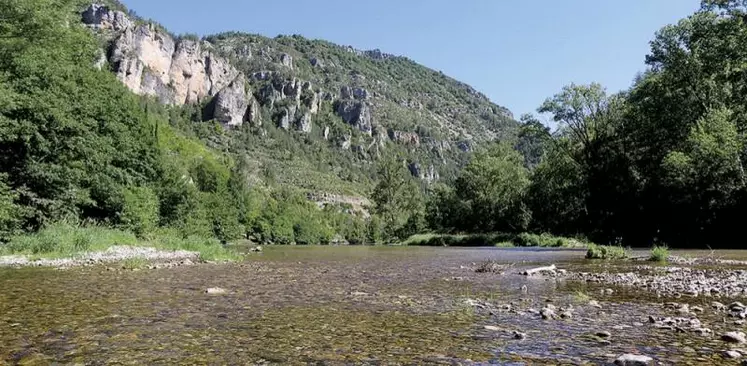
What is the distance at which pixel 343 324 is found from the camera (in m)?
8.41

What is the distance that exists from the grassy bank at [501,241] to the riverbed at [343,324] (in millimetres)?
43436

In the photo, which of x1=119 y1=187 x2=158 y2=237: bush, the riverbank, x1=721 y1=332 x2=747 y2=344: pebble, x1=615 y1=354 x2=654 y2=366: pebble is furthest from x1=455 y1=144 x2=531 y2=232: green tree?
x1=615 y1=354 x2=654 y2=366: pebble

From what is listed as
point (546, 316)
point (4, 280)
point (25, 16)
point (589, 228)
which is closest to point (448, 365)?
point (546, 316)

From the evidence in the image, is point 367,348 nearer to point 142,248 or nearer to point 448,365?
point 448,365

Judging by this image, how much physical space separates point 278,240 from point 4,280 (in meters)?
107

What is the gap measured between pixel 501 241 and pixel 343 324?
58.7 m

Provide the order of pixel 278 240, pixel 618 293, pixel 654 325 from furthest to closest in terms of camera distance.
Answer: pixel 278 240 < pixel 618 293 < pixel 654 325

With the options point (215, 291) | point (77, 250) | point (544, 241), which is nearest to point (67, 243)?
point (77, 250)

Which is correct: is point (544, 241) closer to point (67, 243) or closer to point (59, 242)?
point (67, 243)

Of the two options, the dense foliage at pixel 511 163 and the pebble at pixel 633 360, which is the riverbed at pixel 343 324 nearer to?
the pebble at pixel 633 360

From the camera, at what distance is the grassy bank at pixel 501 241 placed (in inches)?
2167

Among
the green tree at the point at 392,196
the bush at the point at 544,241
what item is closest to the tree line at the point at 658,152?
the bush at the point at 544,241

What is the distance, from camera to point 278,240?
120000 mm

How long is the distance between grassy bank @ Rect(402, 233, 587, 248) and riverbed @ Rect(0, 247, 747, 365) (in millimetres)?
43436
